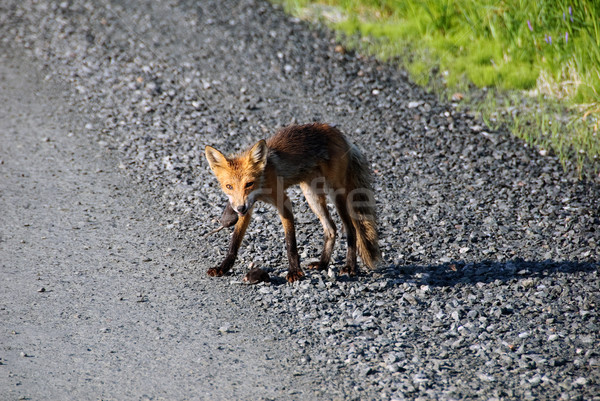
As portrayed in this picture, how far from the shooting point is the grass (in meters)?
7.14

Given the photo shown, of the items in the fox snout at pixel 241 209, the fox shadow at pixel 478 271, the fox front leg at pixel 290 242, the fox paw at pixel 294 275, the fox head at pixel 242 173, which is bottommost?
the fox shadow at pixel 478 271

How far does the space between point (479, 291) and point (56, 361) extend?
10.1 feet

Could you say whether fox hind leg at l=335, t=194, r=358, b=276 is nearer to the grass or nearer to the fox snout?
the fox snout

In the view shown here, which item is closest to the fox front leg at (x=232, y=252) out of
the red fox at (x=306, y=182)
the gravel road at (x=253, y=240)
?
the red fox at (x=306, y=182)

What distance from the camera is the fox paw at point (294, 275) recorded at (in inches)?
187

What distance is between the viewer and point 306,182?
5.07 meters

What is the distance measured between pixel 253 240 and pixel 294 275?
831 mm

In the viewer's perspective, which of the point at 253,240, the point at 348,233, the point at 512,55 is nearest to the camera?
the point at 348,233

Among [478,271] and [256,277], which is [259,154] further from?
[478,271]

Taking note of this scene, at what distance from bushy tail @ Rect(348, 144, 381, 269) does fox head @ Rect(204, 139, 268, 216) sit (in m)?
0.82

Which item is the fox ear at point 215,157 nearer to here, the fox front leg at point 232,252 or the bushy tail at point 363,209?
the fox front leg at point 232,252

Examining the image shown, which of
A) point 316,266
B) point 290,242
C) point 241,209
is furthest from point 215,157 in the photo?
point 316,266

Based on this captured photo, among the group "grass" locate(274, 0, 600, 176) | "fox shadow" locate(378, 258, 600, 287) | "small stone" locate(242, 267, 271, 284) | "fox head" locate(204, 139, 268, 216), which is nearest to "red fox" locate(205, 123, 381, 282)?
"fox head" locate(204, 139, 268, 216)

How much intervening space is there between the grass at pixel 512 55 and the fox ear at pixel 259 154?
3.71 meters
